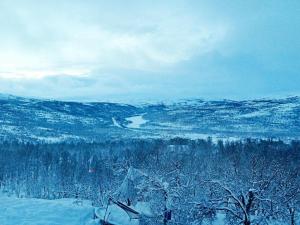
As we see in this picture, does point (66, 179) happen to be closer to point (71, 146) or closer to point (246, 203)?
point (71, 146)

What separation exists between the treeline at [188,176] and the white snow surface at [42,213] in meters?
5.68

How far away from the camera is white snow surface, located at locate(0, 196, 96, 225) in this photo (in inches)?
1540

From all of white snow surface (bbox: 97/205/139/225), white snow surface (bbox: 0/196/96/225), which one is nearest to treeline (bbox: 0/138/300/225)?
white snow surface (bbox: 97/205/139/225)

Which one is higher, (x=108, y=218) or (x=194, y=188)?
(x=194, y=188)

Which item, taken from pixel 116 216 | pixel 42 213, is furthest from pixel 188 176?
pixel 42 213

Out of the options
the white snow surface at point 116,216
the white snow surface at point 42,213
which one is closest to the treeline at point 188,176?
the white snow surface at point 116,216

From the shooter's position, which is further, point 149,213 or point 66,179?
point 66,179

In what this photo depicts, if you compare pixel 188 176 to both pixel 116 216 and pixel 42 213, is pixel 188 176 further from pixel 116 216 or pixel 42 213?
Result: pixel 42 213

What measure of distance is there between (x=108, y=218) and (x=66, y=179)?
64.5m

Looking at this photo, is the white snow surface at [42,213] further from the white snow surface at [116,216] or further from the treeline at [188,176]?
the treeline at [188,176]

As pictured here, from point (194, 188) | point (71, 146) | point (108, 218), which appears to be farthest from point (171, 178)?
point (71, 146)

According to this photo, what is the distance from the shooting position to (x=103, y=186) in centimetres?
9062

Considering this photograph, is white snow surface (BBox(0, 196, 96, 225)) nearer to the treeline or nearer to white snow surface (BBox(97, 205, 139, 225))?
white snow surface (BBox(97, 205, 139, 225))

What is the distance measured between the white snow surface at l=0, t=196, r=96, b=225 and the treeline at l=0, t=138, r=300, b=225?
5.68 metres
